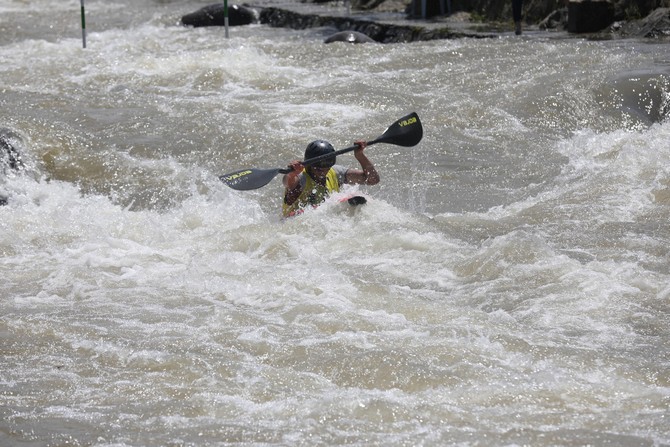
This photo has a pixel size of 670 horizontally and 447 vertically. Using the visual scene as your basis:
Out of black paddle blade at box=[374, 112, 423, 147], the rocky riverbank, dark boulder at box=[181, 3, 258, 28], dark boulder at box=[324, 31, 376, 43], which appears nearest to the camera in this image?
black paddle blade at box=[374, 112, 423, 147]

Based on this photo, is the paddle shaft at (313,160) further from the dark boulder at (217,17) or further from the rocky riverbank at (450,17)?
the dark boulder at (217,17)

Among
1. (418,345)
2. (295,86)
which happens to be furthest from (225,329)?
(295,86)

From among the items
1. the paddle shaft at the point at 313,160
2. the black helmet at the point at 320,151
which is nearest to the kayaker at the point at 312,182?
the black helmet at the point at 320,151

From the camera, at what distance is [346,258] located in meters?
6.29

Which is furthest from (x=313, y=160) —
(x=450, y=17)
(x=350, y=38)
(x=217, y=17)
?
(x=217, y=17)

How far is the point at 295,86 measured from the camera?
11406 mm

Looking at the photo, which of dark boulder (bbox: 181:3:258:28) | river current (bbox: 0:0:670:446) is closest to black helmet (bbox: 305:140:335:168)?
river current (bbox: 0:0:670:446)

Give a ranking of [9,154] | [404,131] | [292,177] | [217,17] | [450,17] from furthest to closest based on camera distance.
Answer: [217,17], [450,17], [9,154], [404,131], [292,177]

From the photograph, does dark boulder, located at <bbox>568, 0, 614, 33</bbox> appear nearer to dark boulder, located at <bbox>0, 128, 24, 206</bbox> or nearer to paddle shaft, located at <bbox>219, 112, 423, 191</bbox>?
paddle shaft, located at <bbox>219, 112, 423, 191</bbox>

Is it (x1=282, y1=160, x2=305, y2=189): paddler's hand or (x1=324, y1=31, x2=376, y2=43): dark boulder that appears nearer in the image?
(x1=282, y1=160, x2=305, y2=189): paddler's hand

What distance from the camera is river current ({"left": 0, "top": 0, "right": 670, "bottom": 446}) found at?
13.7 ft

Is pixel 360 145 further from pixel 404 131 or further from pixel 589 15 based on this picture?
pixel 589 15

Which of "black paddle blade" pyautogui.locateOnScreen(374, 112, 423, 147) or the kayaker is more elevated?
"black paddle blade" pyautogui.locateOnScreen(374, 112, 423, 147)

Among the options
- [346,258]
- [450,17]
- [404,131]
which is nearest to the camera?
[346,258]
